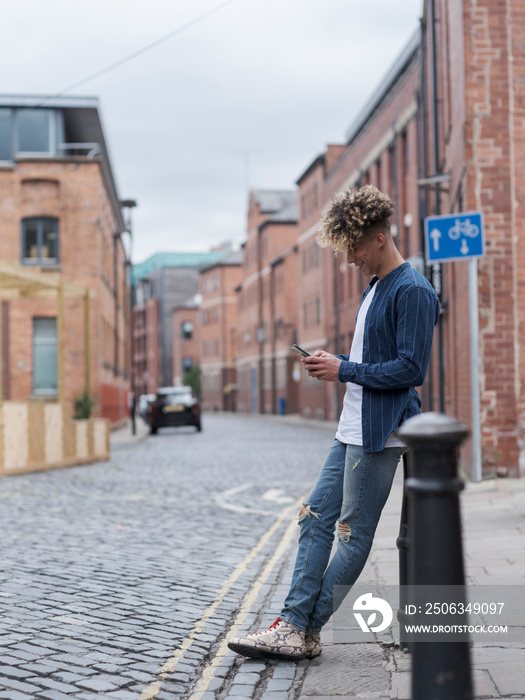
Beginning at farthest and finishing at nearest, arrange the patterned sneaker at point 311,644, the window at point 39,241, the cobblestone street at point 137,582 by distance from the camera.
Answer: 1. the window at point 39,241
2. the patterned sneaker at point 311,644
3. the cobblestone street at point 137,582

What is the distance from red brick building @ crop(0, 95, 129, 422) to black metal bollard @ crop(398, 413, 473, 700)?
1178 inches

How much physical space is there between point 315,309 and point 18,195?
22152 millimetres

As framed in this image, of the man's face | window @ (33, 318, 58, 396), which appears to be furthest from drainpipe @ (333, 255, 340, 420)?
the man's face

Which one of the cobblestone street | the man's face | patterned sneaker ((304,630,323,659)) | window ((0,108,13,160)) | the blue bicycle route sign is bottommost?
the cobblestone street

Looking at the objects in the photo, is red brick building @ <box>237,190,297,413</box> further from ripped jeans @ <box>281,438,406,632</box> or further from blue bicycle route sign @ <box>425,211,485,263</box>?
ripped jeans @ <box>281,438,406,632</box>

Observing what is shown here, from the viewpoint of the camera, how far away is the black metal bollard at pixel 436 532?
256 centimetres

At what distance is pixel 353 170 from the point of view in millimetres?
40375

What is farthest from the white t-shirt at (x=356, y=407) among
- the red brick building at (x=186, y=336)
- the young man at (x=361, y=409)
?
the red brick building at (x=186, y=336)

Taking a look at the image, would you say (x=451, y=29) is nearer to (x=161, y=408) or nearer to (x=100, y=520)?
(x=100, y=520)

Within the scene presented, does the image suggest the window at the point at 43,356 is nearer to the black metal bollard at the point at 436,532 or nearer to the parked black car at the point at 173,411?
the parked black car at the point at 173,411

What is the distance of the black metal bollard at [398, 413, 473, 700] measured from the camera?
8.40ft

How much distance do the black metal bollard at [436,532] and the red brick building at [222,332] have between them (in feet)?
268

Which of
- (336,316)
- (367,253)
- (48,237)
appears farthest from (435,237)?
(336,316)

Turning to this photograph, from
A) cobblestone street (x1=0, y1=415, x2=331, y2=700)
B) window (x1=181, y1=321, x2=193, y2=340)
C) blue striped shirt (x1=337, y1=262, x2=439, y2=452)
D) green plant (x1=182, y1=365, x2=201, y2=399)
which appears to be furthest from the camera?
window (x1=181, y1=321, x2=193, y2=340)
